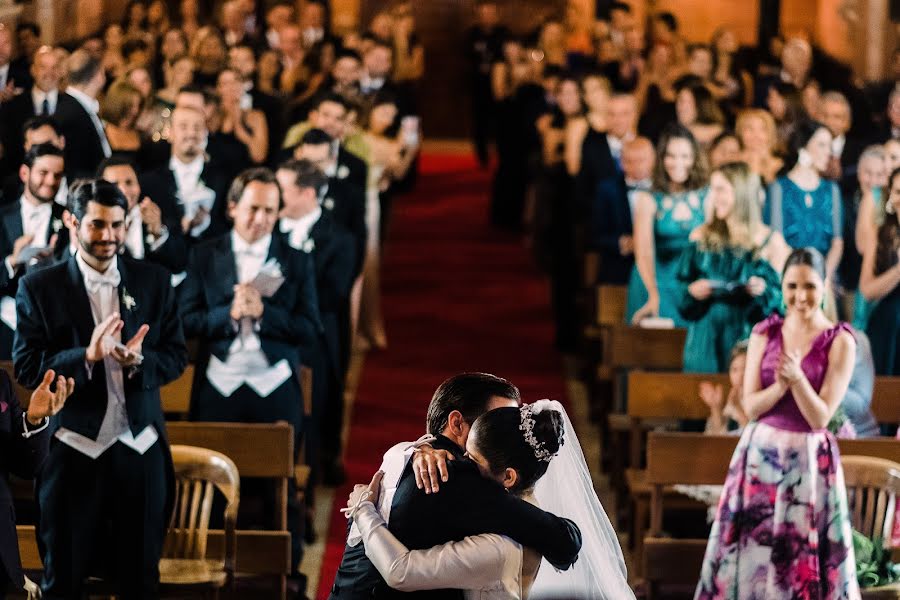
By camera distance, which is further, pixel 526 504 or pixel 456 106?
pixel 456 106

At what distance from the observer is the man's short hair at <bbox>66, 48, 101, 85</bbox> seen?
9.68 metres

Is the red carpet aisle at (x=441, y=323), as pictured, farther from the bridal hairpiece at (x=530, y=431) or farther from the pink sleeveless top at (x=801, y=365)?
the bridal hairpiece at (x=530, y=431)

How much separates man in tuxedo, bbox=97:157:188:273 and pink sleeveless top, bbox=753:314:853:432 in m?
2.84

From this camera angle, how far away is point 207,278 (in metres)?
7.21

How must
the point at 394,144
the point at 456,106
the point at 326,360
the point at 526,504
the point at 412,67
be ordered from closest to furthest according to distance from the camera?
the point at 526,504, the point at 326,360, the point at 394,144, the point at 412,67, the point at 456,106

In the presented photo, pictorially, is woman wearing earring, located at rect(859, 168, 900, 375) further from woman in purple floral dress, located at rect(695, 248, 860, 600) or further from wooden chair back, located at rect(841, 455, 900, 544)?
woman in purple floral dress, located at rect(695, 248, 860, 600)

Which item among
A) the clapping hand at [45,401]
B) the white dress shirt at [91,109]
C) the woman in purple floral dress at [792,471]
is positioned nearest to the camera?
the clapping hand at [45,401]

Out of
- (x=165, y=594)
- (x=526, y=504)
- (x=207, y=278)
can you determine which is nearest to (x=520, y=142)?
(x=207, y=278)

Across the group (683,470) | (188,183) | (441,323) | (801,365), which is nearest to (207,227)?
(188,183)

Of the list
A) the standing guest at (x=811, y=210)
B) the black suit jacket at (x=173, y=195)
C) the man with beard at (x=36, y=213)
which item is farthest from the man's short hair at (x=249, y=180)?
the standing guest at (x=811, y=210)

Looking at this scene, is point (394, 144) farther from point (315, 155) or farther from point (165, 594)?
point (165, 594)

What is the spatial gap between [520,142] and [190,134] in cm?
853

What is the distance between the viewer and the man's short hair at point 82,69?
9.68 metres

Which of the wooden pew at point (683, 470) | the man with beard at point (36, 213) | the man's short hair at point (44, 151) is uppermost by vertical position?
the man's short hair at point (44, 151)
